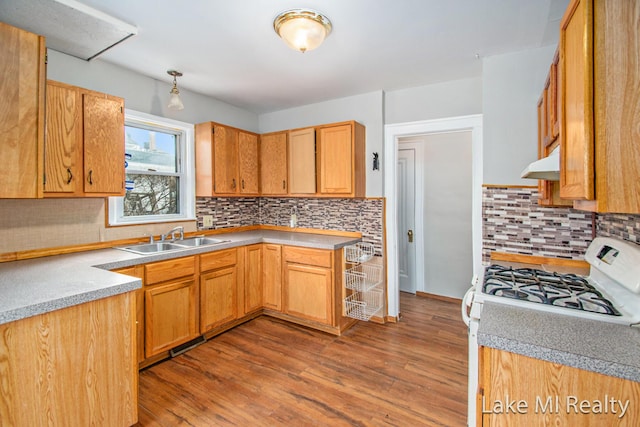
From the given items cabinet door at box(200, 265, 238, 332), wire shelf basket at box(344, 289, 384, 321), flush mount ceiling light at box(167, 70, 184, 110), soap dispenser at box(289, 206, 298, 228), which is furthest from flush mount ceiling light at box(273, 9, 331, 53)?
wire shelf basket at box(344, 289, 384, 321)

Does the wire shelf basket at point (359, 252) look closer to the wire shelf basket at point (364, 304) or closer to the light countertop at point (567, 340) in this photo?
the wire shelf basket at point (364, 304)

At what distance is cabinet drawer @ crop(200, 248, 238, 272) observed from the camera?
8.84 feet

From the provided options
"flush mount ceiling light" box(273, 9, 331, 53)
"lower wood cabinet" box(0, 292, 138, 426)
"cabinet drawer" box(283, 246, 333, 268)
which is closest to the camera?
"lower wood cabinet" box(0, 292, 138, 426)

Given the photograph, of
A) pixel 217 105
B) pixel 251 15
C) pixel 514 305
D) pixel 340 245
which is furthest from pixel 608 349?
pixel 217 105

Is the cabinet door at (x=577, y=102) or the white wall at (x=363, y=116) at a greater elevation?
the white wall at (x=363, y=116)

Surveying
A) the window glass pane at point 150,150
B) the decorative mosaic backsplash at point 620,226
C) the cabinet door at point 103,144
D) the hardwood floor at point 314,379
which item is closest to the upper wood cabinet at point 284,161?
the window glass pane at point 150,150

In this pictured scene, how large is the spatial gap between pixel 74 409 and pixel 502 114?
3.33 m

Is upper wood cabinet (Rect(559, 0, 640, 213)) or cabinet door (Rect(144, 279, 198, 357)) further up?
upper wood cabinet (Rect(559, 0, 640, 213))

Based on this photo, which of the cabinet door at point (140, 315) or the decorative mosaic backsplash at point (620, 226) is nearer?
the decorative mosaic backsplash at point (620, 226)

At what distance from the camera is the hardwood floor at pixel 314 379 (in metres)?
1.84

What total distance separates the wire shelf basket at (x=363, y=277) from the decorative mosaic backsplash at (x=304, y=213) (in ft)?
0.65

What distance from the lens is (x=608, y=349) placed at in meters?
0.96

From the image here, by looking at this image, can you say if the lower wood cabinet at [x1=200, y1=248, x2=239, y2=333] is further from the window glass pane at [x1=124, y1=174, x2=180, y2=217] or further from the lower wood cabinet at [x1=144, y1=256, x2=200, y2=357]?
Answer: the window glass pane at [x1=124, y1=174, x2=180, y2=217]

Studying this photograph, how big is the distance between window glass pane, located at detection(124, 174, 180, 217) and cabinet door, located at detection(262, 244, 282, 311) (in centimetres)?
108
